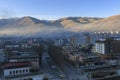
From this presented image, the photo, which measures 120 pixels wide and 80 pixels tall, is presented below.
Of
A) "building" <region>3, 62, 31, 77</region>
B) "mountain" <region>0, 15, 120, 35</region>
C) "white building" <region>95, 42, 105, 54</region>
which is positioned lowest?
"building" <region>3, 62, 31, 77</region>

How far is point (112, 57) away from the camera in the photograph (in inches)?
448

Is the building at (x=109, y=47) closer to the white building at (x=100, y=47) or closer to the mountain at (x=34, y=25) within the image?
the white building at (x=100, y=47)

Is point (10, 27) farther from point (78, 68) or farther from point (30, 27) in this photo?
point (78, 68)

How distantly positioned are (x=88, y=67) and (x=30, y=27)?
4933 centimetres

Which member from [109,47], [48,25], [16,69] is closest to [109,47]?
[109,47]

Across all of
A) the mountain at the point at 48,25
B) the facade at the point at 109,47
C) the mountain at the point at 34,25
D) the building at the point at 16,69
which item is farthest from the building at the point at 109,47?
the mountain at the point at 34,25

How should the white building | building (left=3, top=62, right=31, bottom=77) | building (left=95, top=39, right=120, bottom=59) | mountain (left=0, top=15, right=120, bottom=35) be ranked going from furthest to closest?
mountain (left=0, top=15, right=120, bottom=35) → the white building → building (left=95, top=39, right=120, bottom=59) → building (left=3, top=62, right=31, bottom=77)

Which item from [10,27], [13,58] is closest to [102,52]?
[13,58]

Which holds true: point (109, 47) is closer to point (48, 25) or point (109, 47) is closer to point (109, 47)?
point (109, 47)

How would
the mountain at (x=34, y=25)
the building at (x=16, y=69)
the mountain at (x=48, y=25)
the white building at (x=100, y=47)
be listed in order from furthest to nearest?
1. the mountain at (x=34, y=25)
2. the mountain at (x=48, y=25)
3. the white building at (x=100, y=47)
4. the building at (x=16, y=69)

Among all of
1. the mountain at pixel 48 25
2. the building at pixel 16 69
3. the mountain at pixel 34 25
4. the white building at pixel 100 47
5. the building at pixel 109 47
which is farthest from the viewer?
the mountain at pixel 34 25

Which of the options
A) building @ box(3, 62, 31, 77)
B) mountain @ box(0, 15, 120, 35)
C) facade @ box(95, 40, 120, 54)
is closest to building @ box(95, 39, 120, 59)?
facade @ box(95, 40, 120, 54)

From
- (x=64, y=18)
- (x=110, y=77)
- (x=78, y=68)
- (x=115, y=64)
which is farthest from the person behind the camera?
(x=64, y=18)

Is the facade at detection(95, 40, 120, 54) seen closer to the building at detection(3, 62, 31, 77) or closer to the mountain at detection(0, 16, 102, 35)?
the building at detection(3, 62, 31, 77)
